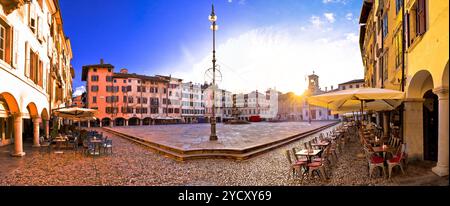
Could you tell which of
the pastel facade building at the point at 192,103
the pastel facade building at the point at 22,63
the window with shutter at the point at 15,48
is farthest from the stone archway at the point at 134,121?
the window with shutter at the point at 15,48

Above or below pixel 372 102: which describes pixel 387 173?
below

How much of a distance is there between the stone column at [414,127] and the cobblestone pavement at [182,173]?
856 millimetres

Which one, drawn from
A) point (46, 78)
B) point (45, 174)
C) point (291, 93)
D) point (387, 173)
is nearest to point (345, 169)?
point (387, 173)

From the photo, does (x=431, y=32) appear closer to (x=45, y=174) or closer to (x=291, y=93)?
(x=45, y=174)

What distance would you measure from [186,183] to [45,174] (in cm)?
518

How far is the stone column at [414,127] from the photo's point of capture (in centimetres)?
1041

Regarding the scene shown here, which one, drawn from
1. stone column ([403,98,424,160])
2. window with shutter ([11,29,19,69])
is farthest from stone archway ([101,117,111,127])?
stone column ([403,98,424,160])

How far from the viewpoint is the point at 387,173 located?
27.6 ft

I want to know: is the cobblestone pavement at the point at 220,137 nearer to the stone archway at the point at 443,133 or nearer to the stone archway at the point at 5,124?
the stone archway at the point at 443,133

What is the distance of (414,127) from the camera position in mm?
10523

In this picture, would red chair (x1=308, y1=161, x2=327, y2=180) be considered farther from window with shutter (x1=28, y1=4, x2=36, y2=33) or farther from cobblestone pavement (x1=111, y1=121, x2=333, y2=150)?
window with shutter (x1=28, y1=4, x2=36, y2=33)

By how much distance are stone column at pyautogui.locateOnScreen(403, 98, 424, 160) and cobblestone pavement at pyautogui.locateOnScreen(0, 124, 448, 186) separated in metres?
0.86

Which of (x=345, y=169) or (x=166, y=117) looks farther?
(x=166, y=117)

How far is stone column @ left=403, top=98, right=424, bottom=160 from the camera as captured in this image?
10406mm
